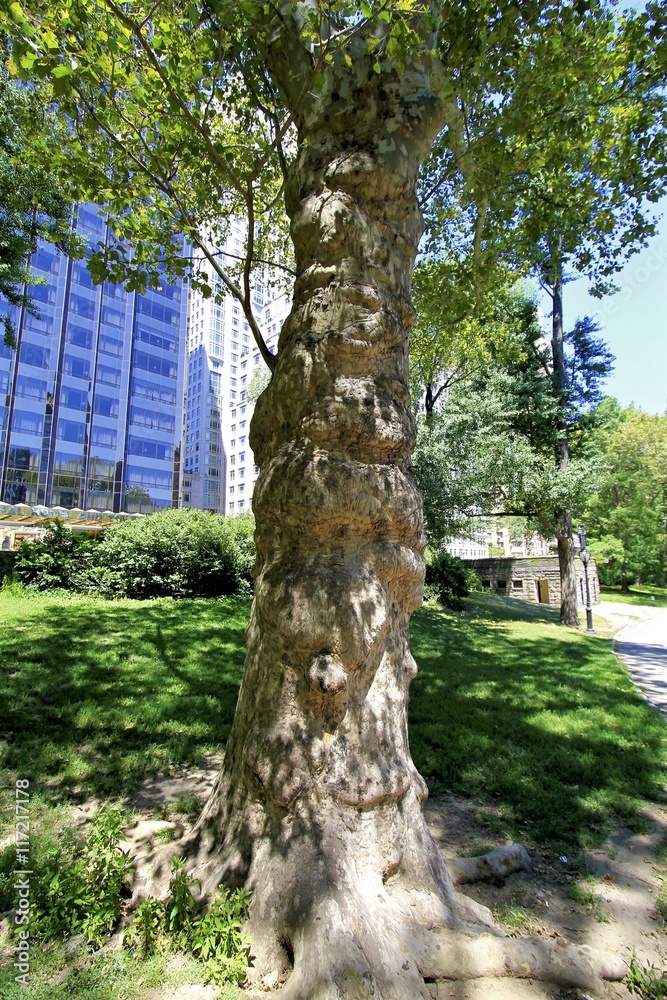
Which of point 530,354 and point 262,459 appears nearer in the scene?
point 262,459

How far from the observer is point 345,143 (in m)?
3.36

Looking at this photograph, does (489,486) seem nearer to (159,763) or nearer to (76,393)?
(159,763)

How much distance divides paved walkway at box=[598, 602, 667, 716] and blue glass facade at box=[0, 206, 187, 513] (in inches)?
1737

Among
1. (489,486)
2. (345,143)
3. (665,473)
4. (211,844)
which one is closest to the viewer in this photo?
(211,844)

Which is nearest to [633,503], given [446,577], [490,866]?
[446,577]

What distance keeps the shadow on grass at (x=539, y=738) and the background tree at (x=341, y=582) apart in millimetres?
1747

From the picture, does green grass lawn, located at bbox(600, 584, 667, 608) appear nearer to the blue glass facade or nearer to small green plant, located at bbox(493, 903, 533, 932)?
small green plant, located at bbox(493, 903, 533, 932)

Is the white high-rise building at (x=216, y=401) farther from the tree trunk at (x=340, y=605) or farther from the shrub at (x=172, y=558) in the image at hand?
the tree trunk at (x=340, y=605)

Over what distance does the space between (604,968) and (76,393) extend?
5392 centimetres

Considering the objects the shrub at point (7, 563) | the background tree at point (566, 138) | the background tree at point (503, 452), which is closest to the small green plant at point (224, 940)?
the background tree at point (566, 138)

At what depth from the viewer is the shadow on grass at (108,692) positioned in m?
3.96

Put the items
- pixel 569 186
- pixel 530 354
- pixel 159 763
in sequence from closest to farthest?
1. pixel 159 763
2. pixel 569 186
3. pixel 530 354

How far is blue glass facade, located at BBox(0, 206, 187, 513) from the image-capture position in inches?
1750

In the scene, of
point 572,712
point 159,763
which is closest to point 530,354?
point 572,712
